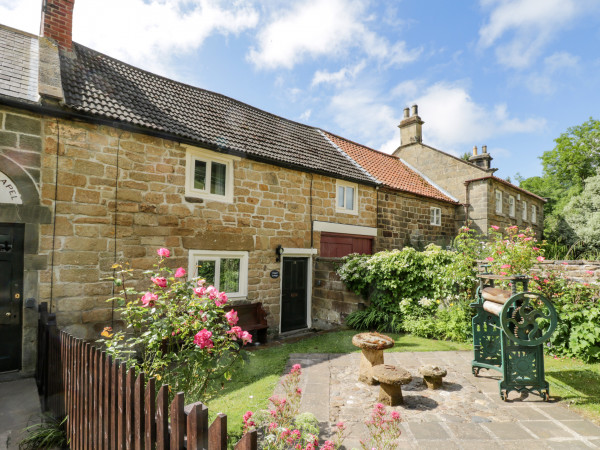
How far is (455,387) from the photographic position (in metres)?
4.84

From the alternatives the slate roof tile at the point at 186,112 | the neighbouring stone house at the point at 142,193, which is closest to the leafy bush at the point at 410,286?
the neighbouring stone house at the point at 142,193

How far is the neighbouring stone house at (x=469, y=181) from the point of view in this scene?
630 inches

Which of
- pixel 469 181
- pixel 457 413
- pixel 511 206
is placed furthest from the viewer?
pixel 511 206

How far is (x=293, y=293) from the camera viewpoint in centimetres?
1011

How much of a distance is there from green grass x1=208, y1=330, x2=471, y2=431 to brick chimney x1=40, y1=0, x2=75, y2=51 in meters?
9.00

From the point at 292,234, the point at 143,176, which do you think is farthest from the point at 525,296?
the point at 143,176

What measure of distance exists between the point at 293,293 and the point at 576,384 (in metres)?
6.85

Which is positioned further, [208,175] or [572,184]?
[572,184]

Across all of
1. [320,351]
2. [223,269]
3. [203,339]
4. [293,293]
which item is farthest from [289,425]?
[293,293]

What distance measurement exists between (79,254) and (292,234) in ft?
18.2

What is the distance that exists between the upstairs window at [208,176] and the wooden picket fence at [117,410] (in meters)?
4.76

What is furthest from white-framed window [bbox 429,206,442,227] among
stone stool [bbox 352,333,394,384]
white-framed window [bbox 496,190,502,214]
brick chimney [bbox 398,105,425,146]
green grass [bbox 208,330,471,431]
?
stone stool [bbox 352,333,394,384]

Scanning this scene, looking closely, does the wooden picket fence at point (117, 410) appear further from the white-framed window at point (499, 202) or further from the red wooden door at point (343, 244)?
the white-framed window at point (499, 202)

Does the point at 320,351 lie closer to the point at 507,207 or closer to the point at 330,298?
the point at 330,298
